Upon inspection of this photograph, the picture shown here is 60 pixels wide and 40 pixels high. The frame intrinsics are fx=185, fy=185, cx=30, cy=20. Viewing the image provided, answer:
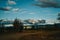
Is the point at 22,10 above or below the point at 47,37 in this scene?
above

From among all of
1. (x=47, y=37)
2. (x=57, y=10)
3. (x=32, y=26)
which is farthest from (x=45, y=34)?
(x=57, y=10)

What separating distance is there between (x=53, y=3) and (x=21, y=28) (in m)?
0.70

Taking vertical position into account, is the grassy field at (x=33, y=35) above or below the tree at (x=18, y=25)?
below

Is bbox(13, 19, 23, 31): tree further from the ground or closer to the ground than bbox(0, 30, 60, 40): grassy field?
further from the ground

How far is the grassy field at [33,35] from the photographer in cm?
318

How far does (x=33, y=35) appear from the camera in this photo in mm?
3184

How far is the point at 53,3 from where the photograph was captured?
3.19 meters

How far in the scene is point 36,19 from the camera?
10.6 feet

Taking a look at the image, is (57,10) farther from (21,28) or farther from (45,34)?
(21,28)

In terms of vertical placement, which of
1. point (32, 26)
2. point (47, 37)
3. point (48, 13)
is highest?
point (48, 13)

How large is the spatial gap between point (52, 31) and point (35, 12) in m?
0.44

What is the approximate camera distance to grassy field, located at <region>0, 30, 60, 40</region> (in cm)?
318

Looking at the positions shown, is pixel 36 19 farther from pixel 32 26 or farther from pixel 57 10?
pixel 57 10

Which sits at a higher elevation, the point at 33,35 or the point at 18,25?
the point at 18,25
